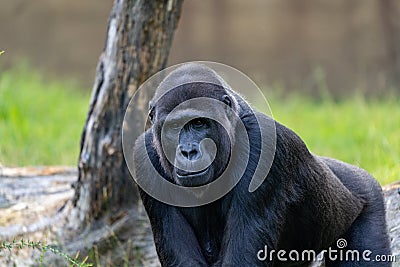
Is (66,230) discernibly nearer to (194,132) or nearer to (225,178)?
(225,178)

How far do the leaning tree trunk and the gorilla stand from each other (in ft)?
4.03

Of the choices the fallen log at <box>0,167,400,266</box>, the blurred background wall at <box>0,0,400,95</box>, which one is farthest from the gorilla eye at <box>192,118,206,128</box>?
the blurred background wall at <box>0,0,400,95</box>

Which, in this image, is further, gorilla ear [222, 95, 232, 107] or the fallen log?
the fallen log

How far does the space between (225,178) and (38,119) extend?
16.8ft

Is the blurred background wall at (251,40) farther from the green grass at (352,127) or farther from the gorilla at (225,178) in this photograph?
the gorilla at (225,178)

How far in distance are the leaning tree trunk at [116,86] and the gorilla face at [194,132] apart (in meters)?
1.41

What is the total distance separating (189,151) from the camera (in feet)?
9.90

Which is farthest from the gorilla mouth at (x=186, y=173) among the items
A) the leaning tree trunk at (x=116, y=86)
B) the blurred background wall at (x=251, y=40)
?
the blurred background wall at (x=251, y=40)

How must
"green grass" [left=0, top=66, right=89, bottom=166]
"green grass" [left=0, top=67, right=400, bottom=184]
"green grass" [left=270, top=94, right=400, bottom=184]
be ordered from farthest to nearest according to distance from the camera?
"green grass" [left=0, top=66, right=89, bottom=166]
"green grass" [left=0, top=67, right=400, bottom=184]
"green grass" [left=270, top=94, right=400, bottom=184]

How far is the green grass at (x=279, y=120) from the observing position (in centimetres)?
633

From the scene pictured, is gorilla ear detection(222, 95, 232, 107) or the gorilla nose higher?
gorilla ear detection(222, 95, 232, 107)

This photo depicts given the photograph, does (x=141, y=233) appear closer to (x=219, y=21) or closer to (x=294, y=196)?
(x=294, y=196)

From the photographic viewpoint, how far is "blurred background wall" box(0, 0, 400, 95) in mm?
10078

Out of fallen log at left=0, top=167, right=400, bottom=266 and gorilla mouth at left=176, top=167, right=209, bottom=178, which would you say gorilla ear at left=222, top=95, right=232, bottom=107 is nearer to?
gorilla mouth at left=176, top=167, right=209, bottom=178
